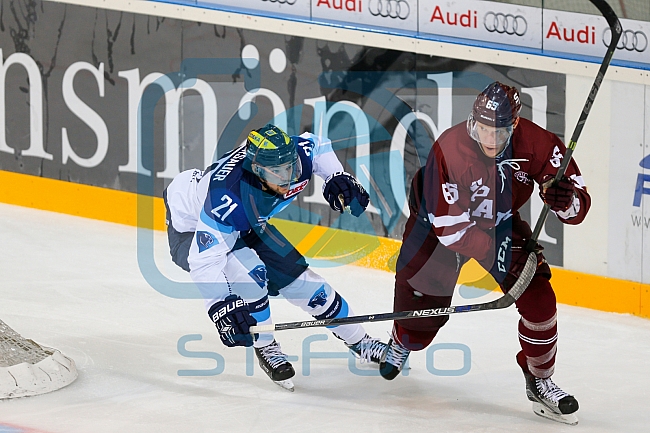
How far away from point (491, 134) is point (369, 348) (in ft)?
3.91

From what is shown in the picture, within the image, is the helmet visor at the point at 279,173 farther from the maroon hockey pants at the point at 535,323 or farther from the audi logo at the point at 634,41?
the audi logo at the point at 634,41

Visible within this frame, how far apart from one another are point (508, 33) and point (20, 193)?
11.3 ft

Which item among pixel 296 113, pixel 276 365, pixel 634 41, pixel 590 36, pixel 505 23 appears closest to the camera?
pixel 276 365

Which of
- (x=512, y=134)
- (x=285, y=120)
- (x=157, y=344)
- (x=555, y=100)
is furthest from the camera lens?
(x=285, y=120)

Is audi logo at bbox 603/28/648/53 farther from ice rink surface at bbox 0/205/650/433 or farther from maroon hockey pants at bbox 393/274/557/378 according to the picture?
maroon hockey pants at bbox 393/274/557/378

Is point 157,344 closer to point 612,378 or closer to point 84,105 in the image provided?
point 612,378

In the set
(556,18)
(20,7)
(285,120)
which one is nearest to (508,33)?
(556,18)

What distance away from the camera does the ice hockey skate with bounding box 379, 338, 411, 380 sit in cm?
446

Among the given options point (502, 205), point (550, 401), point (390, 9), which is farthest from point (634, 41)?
point (550, 401)

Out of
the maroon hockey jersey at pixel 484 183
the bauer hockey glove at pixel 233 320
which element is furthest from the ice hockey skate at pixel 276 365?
the maroon hockey jersey at pixel 484 183

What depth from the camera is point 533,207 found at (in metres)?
5.66

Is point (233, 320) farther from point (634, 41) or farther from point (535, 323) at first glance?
point (634, 41)

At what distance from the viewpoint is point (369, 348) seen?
464 centimetres

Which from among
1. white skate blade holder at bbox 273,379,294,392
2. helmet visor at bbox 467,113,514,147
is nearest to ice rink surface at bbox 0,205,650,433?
white skate blade holder at bbox 273,379,294,392
